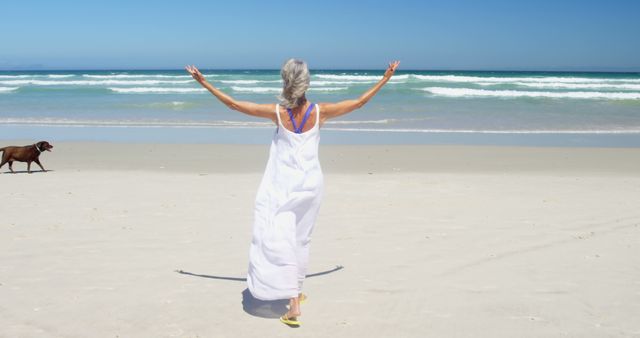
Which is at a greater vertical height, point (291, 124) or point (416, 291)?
point (291, 124)

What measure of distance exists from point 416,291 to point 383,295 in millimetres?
250

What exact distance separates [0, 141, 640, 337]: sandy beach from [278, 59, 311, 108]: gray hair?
1.33m

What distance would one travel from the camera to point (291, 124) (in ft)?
14.0

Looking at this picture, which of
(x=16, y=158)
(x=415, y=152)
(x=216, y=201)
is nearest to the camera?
(x=216, y=201)

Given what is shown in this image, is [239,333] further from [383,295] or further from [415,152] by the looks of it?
[415,152]

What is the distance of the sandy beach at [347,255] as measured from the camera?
4.17 m

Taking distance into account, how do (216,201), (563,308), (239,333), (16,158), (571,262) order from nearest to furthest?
1. (239,333)
2. (563,308)
3. (571,262)
4. (216,201)
5. (16,158)

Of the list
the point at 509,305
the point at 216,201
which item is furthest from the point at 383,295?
the point at 216,201

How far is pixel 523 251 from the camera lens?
19.3ft

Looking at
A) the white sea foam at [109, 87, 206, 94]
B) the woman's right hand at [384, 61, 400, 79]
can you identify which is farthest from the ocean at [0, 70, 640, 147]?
the woman's right hand at [384, 61, 400, 79]

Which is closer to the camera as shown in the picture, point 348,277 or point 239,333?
point 239,333

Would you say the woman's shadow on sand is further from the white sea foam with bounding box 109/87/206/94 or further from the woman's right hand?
the white sea foam with bounding box 109/87/206/94

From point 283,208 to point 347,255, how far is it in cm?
165

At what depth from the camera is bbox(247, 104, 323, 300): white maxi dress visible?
4234 mm
